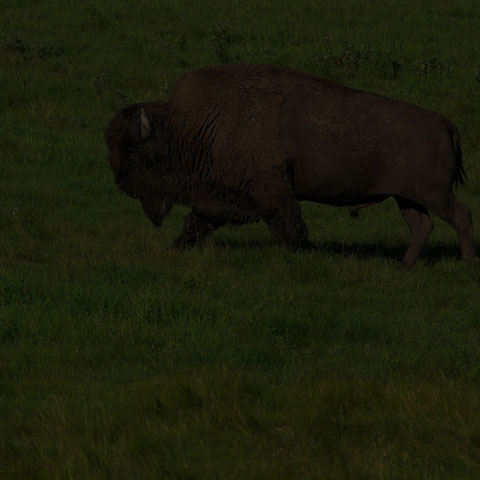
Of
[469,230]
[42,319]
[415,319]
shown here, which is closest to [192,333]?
→ [42,319]

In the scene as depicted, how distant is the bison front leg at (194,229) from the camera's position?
38.2 feet

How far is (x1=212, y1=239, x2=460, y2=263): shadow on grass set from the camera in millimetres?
11359

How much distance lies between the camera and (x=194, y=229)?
1167cm

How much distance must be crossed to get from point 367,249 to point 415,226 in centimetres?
96

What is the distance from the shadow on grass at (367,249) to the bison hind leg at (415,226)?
0.81 feet

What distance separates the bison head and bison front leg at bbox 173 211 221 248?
1.06ft

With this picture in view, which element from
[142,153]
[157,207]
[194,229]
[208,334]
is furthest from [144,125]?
[208,334]

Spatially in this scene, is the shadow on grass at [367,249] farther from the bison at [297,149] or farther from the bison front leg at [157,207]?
the bison front leg at [157,207]

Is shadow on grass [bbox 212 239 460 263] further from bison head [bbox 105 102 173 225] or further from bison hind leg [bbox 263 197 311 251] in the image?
bison head [bbox 105 102 173 225]

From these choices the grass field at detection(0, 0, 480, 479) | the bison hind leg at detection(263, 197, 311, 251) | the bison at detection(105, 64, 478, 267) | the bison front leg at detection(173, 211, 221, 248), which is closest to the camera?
the grass field at detection(0, 0, 480, 479)

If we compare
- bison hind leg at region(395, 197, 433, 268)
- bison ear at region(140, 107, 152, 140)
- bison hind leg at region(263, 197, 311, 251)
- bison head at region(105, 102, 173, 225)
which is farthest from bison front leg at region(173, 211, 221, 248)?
bison hind leg at region(395, 197, 433, 268)

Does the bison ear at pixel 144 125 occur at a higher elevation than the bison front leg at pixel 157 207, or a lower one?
higher

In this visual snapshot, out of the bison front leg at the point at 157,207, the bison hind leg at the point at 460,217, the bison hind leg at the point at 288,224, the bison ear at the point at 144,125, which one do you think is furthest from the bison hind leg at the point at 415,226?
the bison ear at the point at 144,125

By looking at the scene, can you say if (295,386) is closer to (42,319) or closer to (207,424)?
(207,424)
